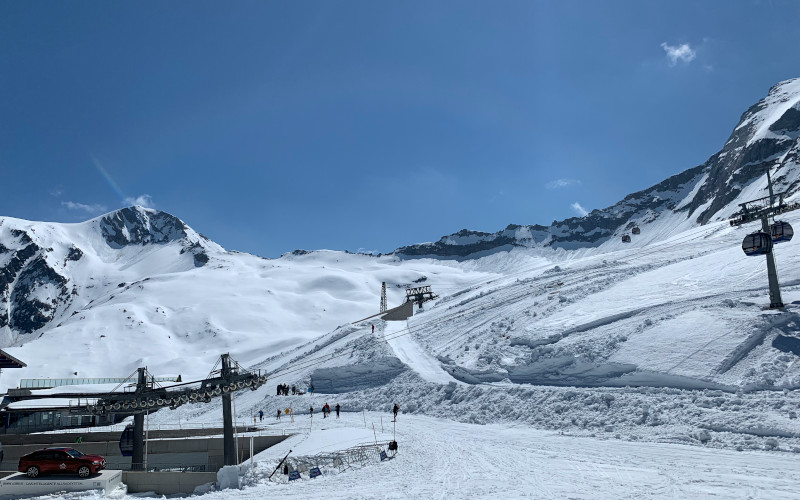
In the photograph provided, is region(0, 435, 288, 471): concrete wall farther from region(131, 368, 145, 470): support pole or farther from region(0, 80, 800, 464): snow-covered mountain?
region(0, 80, 800, 464): snow-covered mountain

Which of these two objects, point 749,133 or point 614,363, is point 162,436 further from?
point 749,133

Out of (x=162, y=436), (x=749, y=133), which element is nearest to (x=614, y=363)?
(x=162, y=436)

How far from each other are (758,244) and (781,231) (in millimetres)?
3562

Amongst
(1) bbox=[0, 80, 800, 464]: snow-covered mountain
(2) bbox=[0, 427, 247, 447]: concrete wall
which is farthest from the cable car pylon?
(2) bbox=[0, 427, 247, 447]: concrete wall

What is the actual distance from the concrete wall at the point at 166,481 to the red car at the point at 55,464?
194 centimetres

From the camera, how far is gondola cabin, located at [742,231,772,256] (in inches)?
1218

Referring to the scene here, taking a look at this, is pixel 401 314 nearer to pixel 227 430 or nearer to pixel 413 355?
pixel 413 355

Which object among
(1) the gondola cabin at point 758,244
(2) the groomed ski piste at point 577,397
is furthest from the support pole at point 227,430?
(1) the gondola cabin at point 758,244

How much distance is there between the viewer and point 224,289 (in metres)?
157

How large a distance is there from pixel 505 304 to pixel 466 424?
25923 millimetres

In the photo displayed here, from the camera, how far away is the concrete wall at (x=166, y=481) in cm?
2223

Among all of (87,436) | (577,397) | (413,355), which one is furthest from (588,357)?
(87,436)

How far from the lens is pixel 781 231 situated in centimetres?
3334

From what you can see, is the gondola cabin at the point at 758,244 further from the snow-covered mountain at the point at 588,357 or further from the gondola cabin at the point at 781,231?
the snow-covered mountain at the point at 588,357
